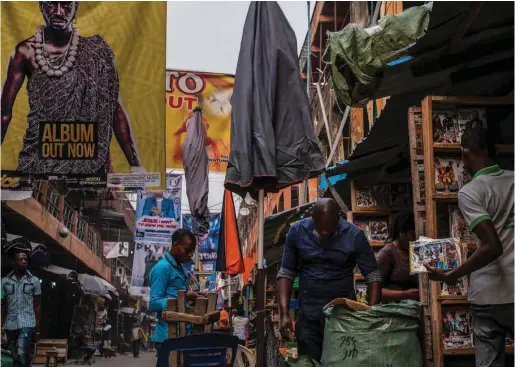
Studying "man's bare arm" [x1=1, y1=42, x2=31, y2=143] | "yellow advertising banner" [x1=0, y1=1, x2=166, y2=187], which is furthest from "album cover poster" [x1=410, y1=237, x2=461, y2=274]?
"man's bare arm" [x1=1, y1=42, x2=31, y2=143]

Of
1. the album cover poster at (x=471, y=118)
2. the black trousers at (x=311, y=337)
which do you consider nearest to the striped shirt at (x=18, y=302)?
the black trousers at (x=311, y=337)

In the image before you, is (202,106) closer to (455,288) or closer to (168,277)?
(168,277)

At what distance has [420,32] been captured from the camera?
240 inches

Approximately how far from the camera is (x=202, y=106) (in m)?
14.1

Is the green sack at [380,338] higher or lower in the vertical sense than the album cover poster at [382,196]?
lower

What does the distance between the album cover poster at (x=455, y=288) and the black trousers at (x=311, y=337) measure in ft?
3.38

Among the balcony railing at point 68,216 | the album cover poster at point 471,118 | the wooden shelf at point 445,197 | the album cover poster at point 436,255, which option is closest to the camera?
the album cover poster at point 436,255

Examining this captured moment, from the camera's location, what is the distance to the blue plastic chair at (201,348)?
168 inches

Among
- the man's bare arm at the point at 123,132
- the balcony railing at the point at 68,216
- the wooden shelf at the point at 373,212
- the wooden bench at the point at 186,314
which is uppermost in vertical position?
the balcony railing at the point at 68,216

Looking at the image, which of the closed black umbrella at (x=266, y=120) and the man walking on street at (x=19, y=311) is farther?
the man walking on street at (x=19, y=311)

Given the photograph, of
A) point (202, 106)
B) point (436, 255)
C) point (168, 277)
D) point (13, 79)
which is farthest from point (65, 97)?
point (202, 106)

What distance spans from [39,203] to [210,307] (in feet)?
57.4

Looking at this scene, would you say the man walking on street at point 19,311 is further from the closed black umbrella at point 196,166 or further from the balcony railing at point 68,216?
the balcony railing at point 68,216

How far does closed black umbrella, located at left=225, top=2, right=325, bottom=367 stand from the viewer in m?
5.84
